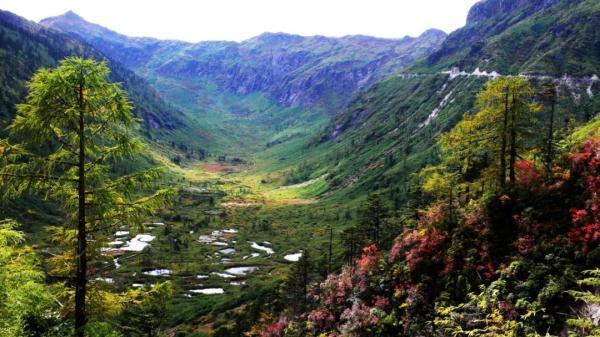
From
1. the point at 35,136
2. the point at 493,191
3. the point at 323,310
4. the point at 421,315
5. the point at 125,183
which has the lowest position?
the point at 323,310

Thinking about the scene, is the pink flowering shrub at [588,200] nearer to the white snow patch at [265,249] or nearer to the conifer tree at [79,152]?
the conifer tree at [79,152]

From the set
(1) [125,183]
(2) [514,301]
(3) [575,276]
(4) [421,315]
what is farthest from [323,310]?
(1) [125,183]

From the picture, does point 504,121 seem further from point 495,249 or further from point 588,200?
point 495,249

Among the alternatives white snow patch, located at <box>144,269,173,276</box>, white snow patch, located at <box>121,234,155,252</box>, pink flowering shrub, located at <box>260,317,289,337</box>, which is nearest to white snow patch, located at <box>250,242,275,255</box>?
white snow patch, located at <box>144,269,173,276</box>

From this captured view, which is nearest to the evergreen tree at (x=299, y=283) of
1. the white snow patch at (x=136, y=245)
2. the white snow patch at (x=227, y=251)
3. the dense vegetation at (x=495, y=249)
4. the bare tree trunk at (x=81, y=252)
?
the dense vegetation at (x=495, y=249)

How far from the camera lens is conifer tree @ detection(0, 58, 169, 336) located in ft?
62.5

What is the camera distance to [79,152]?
20844mm

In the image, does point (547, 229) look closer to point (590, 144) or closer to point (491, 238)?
point (491, 238)

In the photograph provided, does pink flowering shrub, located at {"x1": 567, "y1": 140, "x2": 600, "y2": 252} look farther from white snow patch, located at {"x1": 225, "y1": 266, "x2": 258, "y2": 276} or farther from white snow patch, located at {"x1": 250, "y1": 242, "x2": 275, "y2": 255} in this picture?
white snow patch, located at {"x1": 250, "y1": 242, "x2": 275, "y2": 255}

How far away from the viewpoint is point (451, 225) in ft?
150

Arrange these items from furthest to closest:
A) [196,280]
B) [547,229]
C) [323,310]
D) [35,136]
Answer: [196,280] < [323,310] < [547,229] < [35,136]

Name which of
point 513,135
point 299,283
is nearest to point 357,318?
point 513,135

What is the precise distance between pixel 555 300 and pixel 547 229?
26.7 feet

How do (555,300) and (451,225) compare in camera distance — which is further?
(451,225)
